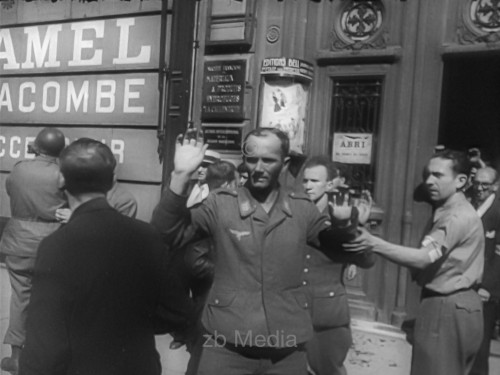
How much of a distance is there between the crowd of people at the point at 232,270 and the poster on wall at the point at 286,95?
81.7 inches

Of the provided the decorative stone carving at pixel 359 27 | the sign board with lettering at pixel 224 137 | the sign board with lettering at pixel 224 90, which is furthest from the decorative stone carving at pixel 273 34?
the sign board with lettering at pixel 224 137

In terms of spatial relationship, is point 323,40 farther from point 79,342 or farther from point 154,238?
point 79,342

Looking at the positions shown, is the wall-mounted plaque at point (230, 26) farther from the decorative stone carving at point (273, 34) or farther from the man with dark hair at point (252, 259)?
the man with dark hair at point (252, 259)

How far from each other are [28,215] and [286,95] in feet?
9.41

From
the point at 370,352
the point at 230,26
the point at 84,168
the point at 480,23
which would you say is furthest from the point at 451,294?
the point at 230,26

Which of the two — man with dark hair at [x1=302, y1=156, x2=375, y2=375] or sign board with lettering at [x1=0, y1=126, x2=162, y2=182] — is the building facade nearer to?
sign board with lettering at [x1=0, y1=126, x2=162, y2=182]

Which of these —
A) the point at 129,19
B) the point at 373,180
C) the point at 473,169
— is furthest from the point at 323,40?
the point at 129,19

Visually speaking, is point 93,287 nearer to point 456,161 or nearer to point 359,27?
point 456,161

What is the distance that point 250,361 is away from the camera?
258 centimetres

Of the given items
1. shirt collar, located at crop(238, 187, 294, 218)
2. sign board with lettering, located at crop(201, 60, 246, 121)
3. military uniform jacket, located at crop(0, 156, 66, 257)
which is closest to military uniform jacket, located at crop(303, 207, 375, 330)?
shirt collar, located at crop(238, 187, 294, 218)

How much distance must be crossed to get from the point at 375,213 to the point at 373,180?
35 cm

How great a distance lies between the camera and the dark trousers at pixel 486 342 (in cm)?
416

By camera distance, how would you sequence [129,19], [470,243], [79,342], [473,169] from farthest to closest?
[129,19]
[473,169]
[470,243]
[79,342]

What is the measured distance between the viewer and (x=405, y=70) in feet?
18.5
